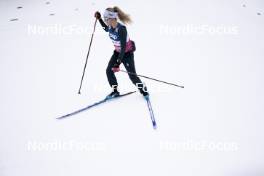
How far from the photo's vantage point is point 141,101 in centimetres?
342

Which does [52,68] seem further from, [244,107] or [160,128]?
[244,107]

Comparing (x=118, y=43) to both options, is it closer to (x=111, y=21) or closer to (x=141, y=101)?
(x=111, y=21)

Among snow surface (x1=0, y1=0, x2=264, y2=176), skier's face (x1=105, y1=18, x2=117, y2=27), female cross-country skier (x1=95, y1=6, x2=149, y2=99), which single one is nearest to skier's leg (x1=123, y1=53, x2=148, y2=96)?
female cross-country skier (x1=95, y1=6, x2=149, y2=99)

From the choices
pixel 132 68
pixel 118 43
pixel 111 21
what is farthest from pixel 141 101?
pixel 111 21

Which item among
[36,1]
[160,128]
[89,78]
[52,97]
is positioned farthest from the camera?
[36,1]

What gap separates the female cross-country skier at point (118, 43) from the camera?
2.96 meters

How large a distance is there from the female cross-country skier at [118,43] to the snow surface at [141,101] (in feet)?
0.71

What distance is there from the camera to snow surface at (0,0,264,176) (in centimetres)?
257

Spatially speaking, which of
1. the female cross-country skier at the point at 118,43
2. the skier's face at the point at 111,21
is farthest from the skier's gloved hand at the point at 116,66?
the skier's face at the point at 111,21

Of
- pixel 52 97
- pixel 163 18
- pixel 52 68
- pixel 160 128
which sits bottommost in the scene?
pixel 160 128

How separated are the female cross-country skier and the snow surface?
Result: 22 cm

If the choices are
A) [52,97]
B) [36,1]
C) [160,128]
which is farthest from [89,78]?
[36,1]

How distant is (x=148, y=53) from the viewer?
4.46 meters

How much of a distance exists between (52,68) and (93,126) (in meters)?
1.53
